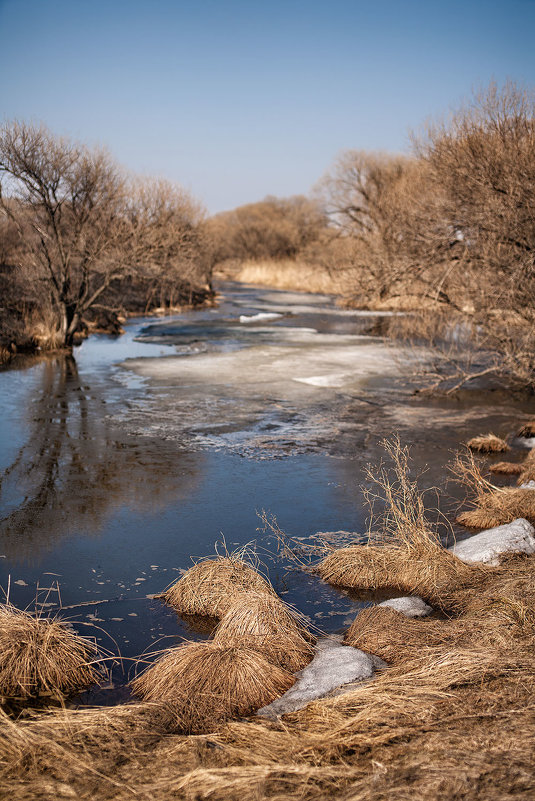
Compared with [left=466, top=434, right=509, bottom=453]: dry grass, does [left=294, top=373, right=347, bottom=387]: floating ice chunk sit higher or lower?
higher

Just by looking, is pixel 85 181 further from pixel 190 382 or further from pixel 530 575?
pixel 530 575

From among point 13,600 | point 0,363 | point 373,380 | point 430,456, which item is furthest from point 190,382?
point 13,600

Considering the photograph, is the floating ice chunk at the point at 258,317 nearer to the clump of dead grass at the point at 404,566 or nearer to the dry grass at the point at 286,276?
the dry grass at the point at 286,276

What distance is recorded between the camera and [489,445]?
1093cm

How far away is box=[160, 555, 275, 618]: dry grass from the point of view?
570cm

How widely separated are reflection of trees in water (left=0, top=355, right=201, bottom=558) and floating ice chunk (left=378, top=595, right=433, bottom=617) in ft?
11.2

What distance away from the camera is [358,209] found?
48000 millimetres

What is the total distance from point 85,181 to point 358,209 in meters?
30.5

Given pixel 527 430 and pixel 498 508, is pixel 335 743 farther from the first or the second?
pixel 527 430

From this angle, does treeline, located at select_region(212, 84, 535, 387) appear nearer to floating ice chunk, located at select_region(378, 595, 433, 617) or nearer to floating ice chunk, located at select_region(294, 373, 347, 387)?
floating ice chunk, located at select_region(294, 373, 347, 387)

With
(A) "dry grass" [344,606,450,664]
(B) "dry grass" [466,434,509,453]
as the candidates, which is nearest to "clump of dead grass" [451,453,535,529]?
(A) "dry grass" [344,606,450,664]

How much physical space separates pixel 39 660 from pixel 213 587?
63.2 inches

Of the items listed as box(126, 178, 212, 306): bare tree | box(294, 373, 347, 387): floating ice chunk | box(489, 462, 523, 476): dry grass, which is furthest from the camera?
box(126, 178, 212, 306): bare tree

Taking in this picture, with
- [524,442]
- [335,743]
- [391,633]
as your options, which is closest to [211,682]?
[335,743]
